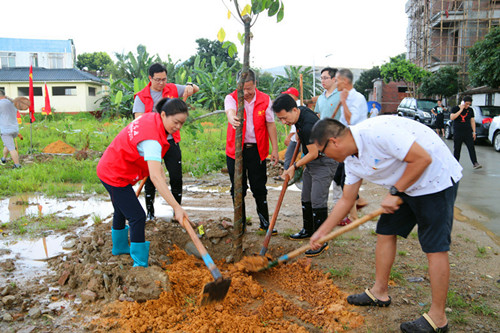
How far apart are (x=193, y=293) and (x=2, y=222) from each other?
3513 millimetres

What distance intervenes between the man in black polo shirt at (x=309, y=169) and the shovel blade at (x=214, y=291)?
135cm

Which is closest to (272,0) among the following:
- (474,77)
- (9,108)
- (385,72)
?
(9,108)

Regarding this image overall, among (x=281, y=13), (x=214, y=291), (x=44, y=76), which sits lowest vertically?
(x=214, y=291)

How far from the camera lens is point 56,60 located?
159 feet

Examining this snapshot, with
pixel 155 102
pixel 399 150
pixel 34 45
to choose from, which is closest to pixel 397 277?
pixel 399 150

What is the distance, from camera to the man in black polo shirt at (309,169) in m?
3.84

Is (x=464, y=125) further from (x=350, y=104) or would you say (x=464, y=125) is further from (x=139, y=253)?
(x=139, y=253)

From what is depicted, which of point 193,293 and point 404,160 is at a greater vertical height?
point 404,160

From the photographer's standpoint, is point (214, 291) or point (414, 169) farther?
point (214, 291)

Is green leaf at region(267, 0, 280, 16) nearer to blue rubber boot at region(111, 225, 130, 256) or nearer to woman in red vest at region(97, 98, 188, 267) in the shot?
woman in red vest at region(97, 98, 188, 267)

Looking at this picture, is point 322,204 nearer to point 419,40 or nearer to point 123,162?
point 123,162

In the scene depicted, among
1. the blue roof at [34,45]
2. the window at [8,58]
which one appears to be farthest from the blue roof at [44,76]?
the window at [8,58]

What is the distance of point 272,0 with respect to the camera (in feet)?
10.7

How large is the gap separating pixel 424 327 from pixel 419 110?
19047mm
